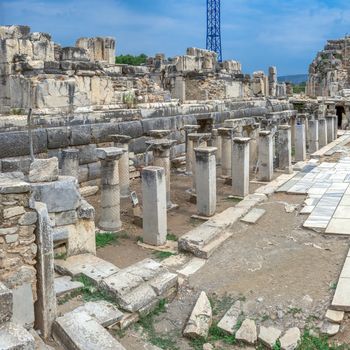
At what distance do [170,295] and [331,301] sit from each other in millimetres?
2105

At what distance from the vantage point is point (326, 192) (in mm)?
11430

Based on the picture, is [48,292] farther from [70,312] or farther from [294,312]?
[294,312]

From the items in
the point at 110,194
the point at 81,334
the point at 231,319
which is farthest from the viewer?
the point at 110,194

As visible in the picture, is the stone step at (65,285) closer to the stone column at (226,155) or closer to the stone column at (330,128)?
the stone column at (226,155)

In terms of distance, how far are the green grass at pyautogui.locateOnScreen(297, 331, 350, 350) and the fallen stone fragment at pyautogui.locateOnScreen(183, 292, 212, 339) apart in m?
1.08

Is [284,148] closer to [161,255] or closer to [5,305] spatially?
[161,255]

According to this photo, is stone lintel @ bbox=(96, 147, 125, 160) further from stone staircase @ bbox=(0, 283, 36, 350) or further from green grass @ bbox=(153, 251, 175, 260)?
stone staircase @ bbox=(0, 283, 36, 350)

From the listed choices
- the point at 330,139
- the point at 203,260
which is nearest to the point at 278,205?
the point at 203,260

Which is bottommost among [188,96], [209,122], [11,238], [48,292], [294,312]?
[294,312]

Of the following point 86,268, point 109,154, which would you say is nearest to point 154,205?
point 109,154

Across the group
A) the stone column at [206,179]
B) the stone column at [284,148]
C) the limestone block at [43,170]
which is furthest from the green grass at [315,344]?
the stone column at [284,148]

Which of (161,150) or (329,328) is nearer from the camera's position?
(329,328)

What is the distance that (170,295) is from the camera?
6129 mm

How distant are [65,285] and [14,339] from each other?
2404mm
